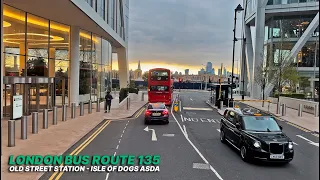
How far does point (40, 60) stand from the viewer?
24250 mm

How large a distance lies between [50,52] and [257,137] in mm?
20185

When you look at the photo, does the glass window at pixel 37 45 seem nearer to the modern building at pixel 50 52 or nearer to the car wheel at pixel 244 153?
the modern building at pixel 50 52

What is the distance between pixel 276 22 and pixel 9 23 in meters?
45.9

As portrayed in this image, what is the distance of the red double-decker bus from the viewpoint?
34375 mm

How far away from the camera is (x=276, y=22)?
5434 cm

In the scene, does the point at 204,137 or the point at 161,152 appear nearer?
the point at 161,152

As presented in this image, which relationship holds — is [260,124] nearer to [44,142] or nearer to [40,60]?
[44,142]

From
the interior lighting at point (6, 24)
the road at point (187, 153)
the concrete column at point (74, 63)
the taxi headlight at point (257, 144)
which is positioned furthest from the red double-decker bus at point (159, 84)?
the taxi headlight at point (257, 144)

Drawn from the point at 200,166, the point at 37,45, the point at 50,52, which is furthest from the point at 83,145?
the point at 50,52

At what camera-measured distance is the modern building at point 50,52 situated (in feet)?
65.2

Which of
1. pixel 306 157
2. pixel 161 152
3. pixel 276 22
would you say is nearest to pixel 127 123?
pixel 161 152

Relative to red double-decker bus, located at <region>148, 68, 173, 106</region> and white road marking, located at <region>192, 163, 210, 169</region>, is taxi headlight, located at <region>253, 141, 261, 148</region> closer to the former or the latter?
white road marking, located at <region>192, 163, 210, 169</region>

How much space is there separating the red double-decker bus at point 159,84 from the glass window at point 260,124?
22581mm

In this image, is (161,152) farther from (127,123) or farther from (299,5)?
(299,5)
